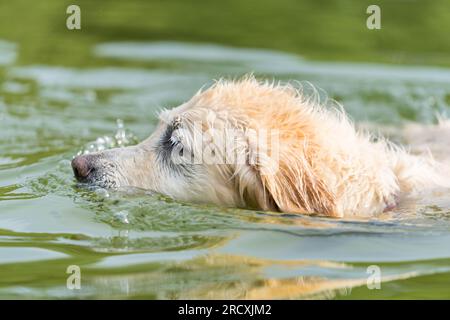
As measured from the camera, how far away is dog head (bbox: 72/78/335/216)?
22.9 ft

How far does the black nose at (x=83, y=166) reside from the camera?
7668mm

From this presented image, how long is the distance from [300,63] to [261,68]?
1.87ft

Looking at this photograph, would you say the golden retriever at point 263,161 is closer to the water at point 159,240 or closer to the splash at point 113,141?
the water at point 159,240

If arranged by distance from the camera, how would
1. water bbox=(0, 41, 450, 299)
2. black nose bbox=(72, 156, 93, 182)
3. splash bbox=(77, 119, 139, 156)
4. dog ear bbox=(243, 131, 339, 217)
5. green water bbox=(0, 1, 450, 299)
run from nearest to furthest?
water bbox=(0, 41, 450, 299)
green water bbox=(0, 1, 450, 299)
dog ear bbox=(243, 131, 339, 217)
black nose bbox=(72, 156, 93, 182)
splash bbox=(77, 119, 139, 156)

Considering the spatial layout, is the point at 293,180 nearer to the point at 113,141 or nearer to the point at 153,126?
the point at 113,141

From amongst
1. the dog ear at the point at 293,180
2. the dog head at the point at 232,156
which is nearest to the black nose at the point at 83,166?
the dog head at the point at 232,156

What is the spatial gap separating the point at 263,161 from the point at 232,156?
0.30 metres

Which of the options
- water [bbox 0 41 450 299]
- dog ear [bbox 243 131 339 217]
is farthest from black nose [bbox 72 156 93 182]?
dog ear [bbox 243 131 339 217]

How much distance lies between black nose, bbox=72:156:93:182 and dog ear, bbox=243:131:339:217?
1477mm

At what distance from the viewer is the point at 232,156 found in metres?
7.20

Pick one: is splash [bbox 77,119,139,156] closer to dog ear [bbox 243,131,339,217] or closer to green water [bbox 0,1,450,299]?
green water [bbox 0,1,450,299]
